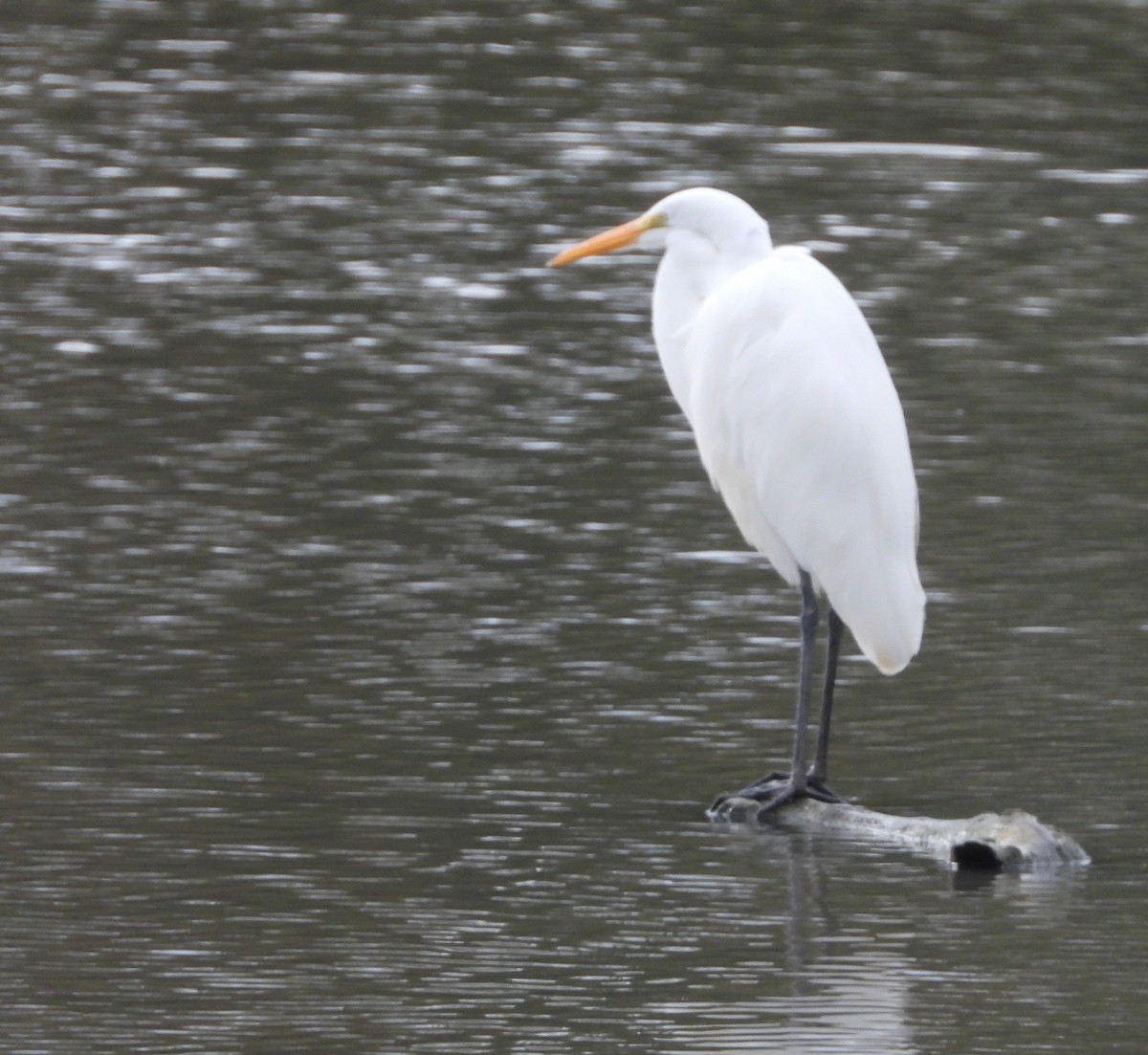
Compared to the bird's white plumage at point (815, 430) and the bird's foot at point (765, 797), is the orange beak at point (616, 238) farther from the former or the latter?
the bird's foot at point (765, 797)

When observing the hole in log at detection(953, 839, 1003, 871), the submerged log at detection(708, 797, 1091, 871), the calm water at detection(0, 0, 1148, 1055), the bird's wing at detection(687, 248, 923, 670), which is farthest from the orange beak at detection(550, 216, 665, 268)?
the hole in log at detection(953, 839, 1003, 871)

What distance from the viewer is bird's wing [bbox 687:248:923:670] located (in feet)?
18.5

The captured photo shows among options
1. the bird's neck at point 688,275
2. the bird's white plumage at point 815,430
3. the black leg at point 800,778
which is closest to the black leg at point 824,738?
the black leg at point 800,778

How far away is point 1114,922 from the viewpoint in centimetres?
475

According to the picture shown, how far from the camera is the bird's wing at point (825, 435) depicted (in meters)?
5.65

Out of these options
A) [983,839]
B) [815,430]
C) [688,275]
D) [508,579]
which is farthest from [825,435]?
[508,579]

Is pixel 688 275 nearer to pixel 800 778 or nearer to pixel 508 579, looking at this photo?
pixel 800 778

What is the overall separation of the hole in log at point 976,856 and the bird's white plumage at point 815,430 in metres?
0.62

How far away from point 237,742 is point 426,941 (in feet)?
4.16

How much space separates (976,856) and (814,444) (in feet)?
3.59

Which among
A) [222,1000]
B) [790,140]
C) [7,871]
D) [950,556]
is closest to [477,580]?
[950,556]

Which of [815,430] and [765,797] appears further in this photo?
[815,430]

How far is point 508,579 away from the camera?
23.2 feet

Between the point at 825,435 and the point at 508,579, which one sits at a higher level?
the point at 825,435
